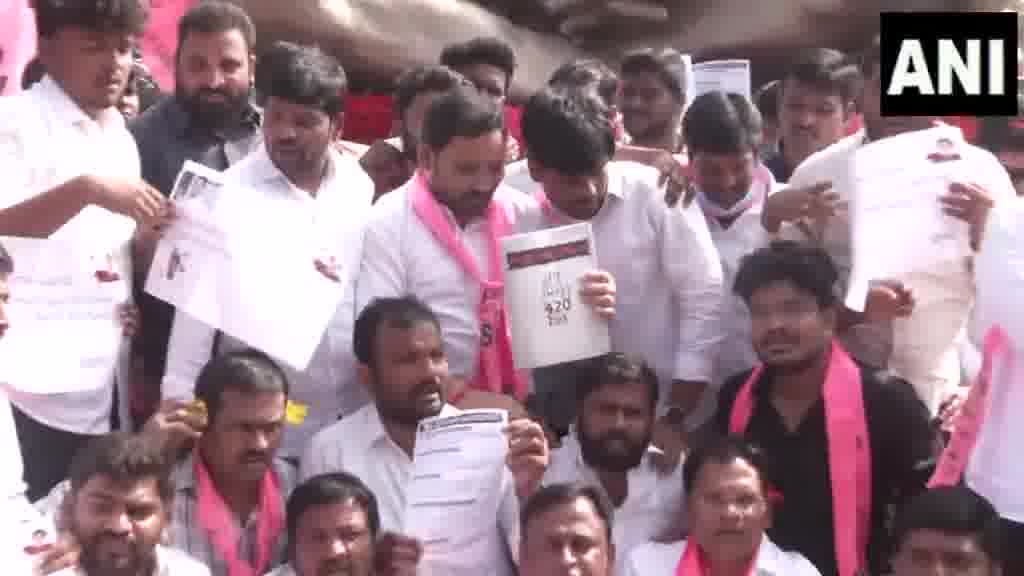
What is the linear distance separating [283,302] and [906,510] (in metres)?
1.58

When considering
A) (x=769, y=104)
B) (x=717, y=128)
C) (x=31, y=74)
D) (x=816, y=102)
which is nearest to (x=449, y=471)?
(x=717, y=128)

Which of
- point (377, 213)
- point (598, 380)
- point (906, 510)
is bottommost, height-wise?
point (906, 510)

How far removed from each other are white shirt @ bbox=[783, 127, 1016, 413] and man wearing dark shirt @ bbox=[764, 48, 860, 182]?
0.73m

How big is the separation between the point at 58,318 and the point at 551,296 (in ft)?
3.94

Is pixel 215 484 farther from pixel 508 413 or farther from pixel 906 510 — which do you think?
pixel 906 510

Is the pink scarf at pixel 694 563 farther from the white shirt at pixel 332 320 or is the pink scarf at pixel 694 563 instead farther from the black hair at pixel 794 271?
the white shirt at pixel 332 320

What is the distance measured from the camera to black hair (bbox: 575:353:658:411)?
15.9 feet

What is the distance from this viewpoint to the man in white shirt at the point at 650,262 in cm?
499

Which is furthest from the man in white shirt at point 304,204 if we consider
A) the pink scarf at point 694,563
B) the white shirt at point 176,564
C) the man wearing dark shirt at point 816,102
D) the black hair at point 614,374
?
the man wearing dark shirt at point 816,102

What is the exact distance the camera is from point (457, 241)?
4.87 m

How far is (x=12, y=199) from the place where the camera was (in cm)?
455

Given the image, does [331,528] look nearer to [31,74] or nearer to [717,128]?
[717,128]

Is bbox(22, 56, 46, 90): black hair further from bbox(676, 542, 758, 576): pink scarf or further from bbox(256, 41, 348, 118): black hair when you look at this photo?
bbox(676, 542, 758, 576): pink scarf

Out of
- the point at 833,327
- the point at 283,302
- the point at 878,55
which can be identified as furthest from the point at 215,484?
the point at 878,55
